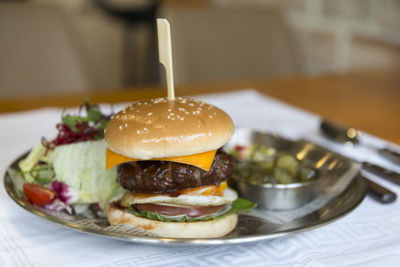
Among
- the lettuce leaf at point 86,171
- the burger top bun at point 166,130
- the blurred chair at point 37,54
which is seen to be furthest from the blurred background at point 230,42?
the burger top bun at point 166,130

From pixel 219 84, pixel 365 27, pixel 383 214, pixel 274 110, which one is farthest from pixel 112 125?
pixel 365 27

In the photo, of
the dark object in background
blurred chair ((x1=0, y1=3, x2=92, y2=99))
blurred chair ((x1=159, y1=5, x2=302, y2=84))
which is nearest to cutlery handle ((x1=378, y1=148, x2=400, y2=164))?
blurred chair ((x1=159, y1=5, x2=302, y2=84))

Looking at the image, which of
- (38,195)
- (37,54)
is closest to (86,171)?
(38,195)

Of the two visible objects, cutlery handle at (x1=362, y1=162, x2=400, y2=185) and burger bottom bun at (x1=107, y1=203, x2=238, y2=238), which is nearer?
burger bottom bun at (x1=107, y1=203, x2=238, y2=238)

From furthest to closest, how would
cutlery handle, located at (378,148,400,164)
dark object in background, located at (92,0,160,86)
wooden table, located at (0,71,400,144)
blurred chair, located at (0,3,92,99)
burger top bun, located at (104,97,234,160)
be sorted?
dark object in background, located at (92,0,160,86)
blurred chair, located at (0,3,92,99)
wooden table, located at (0,71,400,144)
cutlery handle, located at (378,148,400,164)
burger top bun, located at (104,97,234,160)

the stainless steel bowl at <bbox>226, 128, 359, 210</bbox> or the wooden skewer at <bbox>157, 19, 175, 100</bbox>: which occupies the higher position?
the wooden skewer at <bbox>157, 19, 175, 100</bbox>

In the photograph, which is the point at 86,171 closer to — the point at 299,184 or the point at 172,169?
the point at 172,169

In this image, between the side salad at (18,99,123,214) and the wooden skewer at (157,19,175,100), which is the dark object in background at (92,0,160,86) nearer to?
the side salad at (18,99,123,214)
